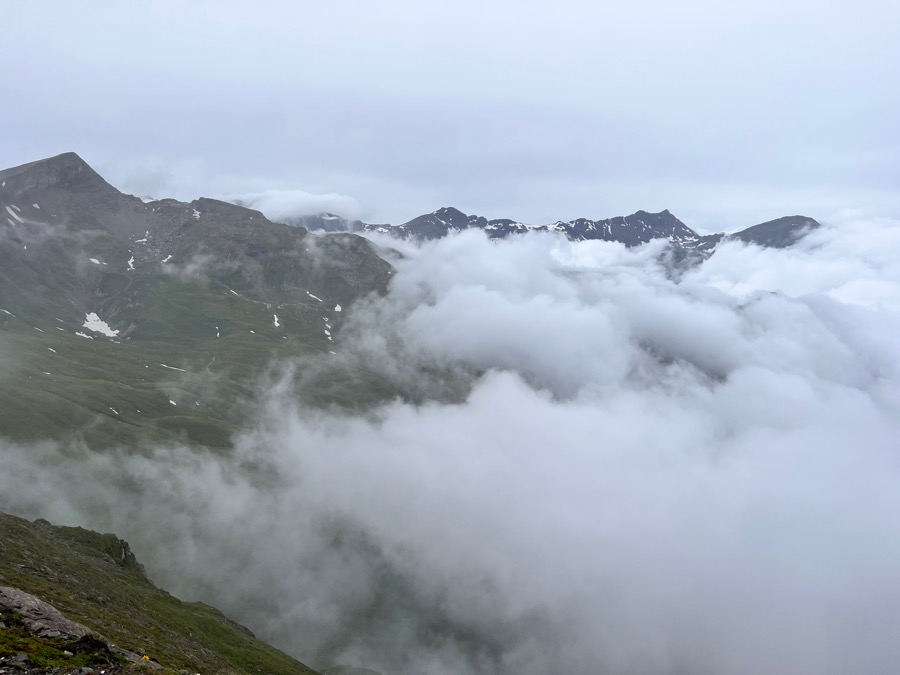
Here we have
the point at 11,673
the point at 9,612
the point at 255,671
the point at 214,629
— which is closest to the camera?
the point at 11,673

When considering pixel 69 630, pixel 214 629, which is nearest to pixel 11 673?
pixel 69 630

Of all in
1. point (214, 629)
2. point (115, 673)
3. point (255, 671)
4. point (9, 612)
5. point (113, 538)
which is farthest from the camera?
point (113, 538)

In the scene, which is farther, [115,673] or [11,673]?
[115,673]

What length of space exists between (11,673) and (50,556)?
80.3 metres

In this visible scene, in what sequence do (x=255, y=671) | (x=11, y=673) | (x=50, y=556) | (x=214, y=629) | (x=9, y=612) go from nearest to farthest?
(x=11, y=673) → (x=9, y=612) → (x=50, y=556) → (x=255, y=671) → (x=214, y=629)

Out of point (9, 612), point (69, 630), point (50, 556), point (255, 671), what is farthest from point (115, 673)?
point (255, 671)

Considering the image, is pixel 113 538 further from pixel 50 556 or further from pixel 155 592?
pixel 50 556

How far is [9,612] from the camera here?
44250mm

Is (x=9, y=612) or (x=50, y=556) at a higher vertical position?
(x=9, y=612)

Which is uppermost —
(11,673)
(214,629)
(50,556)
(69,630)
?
(11,673)

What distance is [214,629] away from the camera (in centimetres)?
12706

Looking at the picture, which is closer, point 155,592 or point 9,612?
point 9,612

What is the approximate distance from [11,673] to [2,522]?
297 feet

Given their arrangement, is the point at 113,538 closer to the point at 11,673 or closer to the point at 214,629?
the point at 214,629
